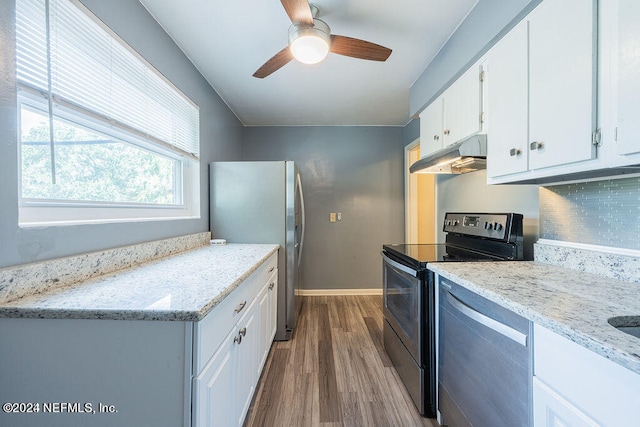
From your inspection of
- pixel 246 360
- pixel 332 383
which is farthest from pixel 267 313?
pixel 332 383

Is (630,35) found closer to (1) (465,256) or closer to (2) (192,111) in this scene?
(1) (465,256)

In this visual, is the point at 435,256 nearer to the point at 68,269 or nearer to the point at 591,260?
the point at 591,260

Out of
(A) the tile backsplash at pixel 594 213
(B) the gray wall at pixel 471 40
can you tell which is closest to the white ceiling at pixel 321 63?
(B) the gray wall at pixel 471 40

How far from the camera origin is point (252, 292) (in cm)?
150

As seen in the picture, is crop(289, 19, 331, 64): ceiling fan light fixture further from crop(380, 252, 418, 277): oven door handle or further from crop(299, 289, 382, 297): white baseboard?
crop(299, 289, 382, 297): white baseboard

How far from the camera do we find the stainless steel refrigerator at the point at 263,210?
7.82ft

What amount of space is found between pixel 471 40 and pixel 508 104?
0.57 meters

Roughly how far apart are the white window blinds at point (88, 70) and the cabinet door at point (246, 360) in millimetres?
1254

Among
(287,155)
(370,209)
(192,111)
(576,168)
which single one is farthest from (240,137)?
(576,168)

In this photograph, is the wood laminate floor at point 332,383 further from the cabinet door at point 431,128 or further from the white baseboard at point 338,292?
the cabinet door at point 431,128

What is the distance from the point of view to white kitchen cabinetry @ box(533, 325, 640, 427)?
55 cm

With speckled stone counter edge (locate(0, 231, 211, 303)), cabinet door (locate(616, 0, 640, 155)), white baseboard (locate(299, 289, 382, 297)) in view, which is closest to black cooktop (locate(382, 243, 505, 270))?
cabinet door (locate(616, 0, 640, 155))

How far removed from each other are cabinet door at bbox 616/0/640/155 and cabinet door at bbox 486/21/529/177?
354 mm

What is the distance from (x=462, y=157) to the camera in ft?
5.74
